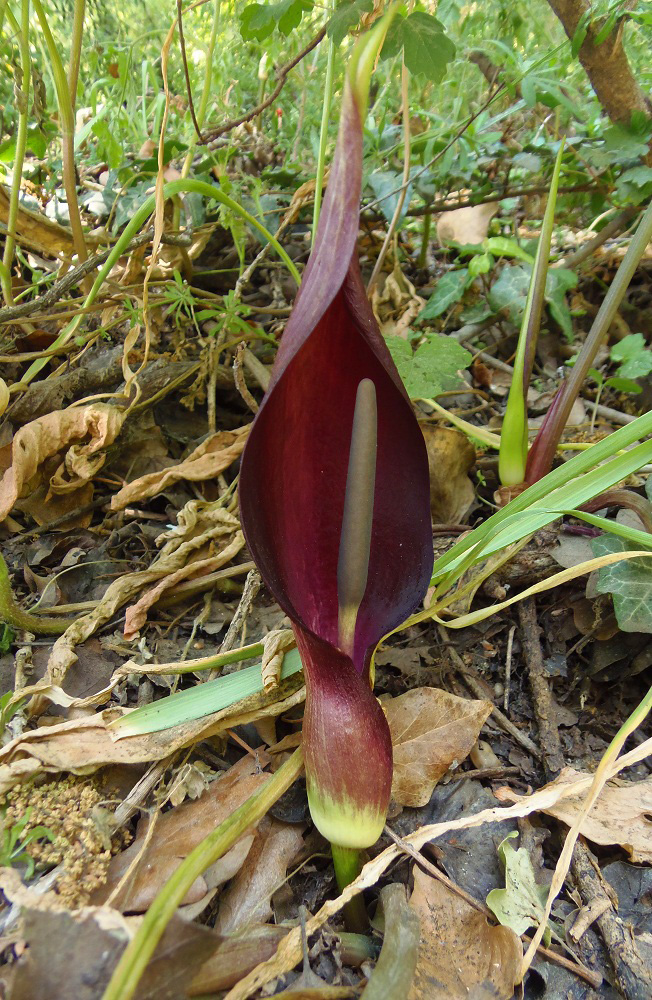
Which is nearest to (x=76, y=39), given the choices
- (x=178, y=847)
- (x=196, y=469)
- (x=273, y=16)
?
(x=273, y=16)

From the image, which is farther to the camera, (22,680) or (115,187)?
(115,187)

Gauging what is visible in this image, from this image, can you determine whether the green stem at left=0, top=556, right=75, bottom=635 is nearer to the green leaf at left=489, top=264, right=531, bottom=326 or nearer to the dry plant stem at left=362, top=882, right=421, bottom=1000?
the dry plant stem at left=362, top=882, right=421, bottom=1000

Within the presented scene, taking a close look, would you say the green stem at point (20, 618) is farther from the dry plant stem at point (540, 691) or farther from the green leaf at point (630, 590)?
the green leaf at point (630, 590)

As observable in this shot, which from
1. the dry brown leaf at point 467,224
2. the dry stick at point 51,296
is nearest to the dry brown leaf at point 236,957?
the dry stick at point 51,296

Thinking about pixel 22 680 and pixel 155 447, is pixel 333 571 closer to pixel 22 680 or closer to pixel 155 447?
pixel 22 680

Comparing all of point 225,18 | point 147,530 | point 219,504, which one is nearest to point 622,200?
point 225,18

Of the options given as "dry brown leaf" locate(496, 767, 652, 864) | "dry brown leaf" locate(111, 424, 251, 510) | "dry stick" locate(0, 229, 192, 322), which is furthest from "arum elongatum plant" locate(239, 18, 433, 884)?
"dry stick" locate(0, 229, 192, 322)

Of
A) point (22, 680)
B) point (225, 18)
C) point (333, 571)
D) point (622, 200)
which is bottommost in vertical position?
point (22, 680)

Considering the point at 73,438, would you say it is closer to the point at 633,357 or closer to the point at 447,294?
the point at 447,294
